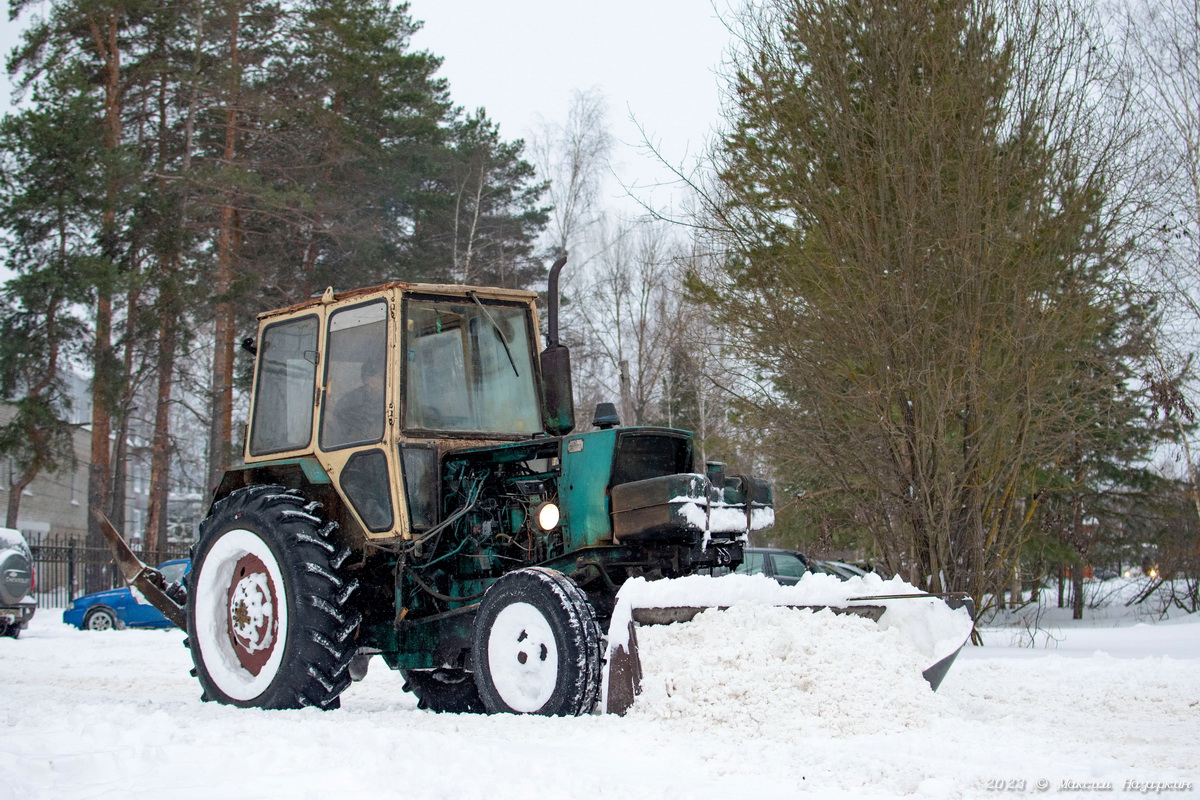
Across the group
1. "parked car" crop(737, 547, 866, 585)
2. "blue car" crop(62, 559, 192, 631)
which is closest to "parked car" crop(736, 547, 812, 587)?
"parked car" crop(737, 547, 866, 585)

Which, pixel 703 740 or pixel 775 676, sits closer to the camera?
pixel 703 740

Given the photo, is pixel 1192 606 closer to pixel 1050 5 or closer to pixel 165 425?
pixel 1050 5

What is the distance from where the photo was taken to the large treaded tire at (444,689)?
6719 mm

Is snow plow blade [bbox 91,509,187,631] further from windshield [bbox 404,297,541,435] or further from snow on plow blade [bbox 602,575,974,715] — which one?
snow on plow blade [bbox 602,575,974,715]

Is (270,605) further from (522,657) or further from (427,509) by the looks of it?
(522,657)

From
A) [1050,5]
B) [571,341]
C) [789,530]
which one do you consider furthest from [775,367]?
[571,341]

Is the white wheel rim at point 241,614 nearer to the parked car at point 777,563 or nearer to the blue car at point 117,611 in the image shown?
the parked car at point 777,563

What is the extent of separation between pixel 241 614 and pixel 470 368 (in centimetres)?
195

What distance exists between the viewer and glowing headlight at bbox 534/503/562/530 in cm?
589

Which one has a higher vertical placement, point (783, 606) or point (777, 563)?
point (783, 606)

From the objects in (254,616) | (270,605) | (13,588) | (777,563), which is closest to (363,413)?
(270,605)

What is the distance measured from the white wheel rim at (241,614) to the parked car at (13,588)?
28.4ft

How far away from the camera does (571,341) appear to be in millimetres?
28094

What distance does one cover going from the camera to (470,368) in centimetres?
662
